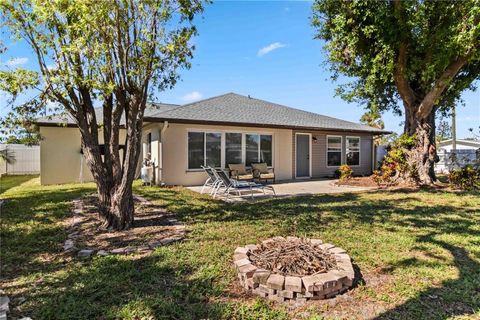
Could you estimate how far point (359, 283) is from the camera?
3193 mm

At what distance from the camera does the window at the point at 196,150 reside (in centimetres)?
1139

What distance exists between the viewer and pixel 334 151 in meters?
15.7

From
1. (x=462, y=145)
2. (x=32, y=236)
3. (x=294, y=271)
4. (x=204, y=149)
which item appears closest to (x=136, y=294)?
(x=294, y=271)

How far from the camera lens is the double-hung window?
1143 centimetres

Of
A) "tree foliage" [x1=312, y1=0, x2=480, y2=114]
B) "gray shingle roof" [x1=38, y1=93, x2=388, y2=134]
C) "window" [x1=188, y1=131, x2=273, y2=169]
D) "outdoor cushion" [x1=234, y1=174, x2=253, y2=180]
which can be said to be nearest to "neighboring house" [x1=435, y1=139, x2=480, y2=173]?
"gray shingle roof" [x1=38, y1=93, x2=388, y2=134]

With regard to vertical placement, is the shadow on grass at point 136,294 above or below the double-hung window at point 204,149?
below

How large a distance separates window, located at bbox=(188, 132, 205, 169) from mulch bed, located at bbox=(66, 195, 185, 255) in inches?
193

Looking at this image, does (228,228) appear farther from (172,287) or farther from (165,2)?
(165,2)

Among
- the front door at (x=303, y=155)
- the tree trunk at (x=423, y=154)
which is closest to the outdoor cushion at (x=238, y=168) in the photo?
the front door at (x=303, y=155)

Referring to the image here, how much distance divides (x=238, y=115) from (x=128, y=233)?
Result: 28.8 feet

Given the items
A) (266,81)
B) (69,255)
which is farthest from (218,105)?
(69,255)

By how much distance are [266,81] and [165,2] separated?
36.8ft

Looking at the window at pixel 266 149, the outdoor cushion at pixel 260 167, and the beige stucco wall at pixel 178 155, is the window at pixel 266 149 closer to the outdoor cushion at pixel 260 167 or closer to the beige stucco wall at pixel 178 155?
the outdoor cushion at pixel 260 167

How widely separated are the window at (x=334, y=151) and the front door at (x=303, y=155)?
1.49 metres
